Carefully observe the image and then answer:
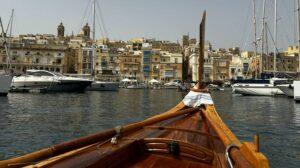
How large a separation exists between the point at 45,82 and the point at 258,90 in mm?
29273

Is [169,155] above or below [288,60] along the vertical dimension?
below

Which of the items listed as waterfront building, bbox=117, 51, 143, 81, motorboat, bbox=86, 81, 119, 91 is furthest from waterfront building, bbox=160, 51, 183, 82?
motorboat, bbox=86, 81, 119, 91

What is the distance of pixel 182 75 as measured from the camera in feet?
353

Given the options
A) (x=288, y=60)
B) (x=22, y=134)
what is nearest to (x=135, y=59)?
(x=288, y=60)

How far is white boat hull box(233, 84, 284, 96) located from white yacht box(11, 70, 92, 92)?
71.1ft

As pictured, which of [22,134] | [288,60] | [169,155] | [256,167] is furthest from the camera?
[288,60]

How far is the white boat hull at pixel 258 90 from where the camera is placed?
50.0 metres

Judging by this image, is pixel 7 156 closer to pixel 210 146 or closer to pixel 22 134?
pixel 22 134

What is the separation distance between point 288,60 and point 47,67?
228 feet

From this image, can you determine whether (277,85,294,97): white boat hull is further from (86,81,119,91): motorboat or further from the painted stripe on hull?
(86,81,119,91): motorboat

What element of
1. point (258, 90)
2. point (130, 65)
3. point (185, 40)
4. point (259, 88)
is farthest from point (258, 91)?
point (185, 40)

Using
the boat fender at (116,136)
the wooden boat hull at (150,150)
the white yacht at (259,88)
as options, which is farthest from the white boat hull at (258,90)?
the boat fender at (116,136)

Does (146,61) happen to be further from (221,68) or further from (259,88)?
(259,88)

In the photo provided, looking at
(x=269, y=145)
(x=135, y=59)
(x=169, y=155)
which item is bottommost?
(x=269, y=145)
